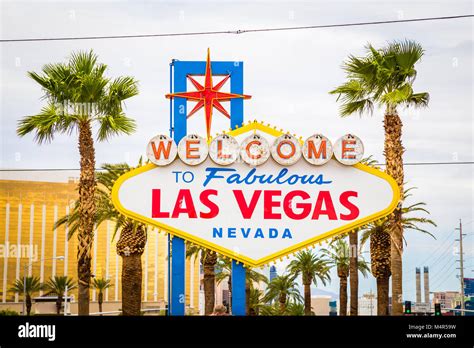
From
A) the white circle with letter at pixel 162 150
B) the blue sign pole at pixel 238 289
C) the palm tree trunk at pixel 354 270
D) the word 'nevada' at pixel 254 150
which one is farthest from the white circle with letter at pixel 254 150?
the palm tree trunk at pixel 354 270

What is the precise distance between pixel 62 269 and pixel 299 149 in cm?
10231

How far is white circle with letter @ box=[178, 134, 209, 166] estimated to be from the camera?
23.9m

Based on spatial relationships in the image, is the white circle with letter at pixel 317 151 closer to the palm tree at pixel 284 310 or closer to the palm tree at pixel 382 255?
the palm tree at pixel 382 255

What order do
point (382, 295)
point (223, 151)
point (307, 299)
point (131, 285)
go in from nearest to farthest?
point (223, 151) < point (131, 285) < point (382, 295) < point (307, 299)

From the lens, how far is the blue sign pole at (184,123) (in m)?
23.7

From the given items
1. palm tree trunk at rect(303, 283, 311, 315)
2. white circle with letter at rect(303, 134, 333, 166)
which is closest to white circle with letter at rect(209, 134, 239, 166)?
white circle with letter at rect(303, 134, 333, 166)

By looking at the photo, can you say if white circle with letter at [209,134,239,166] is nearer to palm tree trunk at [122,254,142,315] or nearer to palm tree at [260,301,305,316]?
palm tree trunk at [122,254,142,315]

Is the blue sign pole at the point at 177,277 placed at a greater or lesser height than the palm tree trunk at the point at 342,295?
greater

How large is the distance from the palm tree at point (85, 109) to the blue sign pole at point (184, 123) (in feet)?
32.1

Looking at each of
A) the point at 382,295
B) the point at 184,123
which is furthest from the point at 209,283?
the point at 184,123

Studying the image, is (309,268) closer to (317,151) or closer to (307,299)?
(307,299)

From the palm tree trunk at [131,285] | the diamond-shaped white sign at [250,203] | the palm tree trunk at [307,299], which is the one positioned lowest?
the palm tree trunk at [307,299]

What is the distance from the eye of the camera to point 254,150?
24.0 meters
